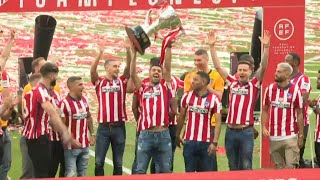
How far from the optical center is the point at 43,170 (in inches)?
564

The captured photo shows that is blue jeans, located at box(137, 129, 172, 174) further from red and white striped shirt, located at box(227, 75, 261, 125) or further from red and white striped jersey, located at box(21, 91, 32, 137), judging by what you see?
red and white striped jersey, located at box(21, 91, 32, 137)

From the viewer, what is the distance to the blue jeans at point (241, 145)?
14.8 meters

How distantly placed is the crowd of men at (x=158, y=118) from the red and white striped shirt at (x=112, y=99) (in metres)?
0.01

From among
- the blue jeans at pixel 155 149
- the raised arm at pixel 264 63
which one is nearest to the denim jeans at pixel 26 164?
the blue jeans at pixel 155 149

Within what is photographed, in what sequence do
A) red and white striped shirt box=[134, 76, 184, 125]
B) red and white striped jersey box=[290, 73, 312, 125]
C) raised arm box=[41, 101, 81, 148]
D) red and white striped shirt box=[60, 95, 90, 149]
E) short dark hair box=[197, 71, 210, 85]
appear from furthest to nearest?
1. red and white striped jersey box=[290, 73, 312, 125]
2. red and white striped shirt box=[134, 76, 184, 125]
3. red and white striped shirt box=[60, 95, 90, 149]
4. short dark hair box=[197, 71, 210, 85]
5. raised arm box=[41, 101, 81, 148]

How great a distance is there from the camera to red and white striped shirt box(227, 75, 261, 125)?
48.8 ft

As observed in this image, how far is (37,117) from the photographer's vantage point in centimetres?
1434

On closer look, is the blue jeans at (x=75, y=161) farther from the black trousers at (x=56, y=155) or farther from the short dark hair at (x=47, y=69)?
the short dark hair at (x=47, y=69)

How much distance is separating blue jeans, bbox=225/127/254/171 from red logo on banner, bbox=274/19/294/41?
1.47m

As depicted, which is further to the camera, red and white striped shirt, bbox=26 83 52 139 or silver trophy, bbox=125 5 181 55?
silver trophy, bbox=125 5 181 55

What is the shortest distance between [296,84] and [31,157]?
3.30m

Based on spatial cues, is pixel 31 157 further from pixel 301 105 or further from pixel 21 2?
pixel 301 105

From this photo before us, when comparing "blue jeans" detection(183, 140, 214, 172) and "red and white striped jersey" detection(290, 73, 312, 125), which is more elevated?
"red and white striped jersey" detection(290, 73, 312, 125)

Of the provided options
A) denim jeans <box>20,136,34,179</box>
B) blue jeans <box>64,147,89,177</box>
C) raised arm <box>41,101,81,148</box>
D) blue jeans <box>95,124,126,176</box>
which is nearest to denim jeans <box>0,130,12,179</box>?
denim jeans <box>20,136,34,179</box>
